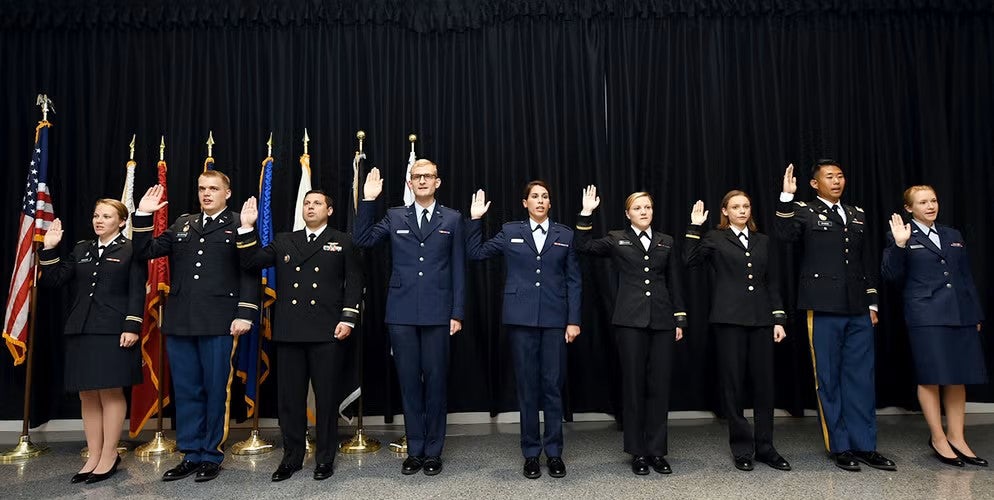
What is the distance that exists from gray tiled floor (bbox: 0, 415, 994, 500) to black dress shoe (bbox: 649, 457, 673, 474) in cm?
4

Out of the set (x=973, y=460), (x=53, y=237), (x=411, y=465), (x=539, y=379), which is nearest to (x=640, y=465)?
(x=539, y=379)

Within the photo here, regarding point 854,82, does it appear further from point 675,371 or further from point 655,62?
point 675,371

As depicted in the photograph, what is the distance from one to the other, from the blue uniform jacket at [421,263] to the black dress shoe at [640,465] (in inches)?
48.7

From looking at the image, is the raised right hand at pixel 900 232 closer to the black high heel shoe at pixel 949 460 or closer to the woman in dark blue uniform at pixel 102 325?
the black high heel shoe at pixel 949 460

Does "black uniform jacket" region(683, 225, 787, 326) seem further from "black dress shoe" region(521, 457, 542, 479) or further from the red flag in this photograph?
the red flag

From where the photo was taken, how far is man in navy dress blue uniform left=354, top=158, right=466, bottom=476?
327 centimetres

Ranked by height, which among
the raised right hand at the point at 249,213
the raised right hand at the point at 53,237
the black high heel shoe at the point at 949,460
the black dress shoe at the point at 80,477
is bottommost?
the black high heel shoe at the point at 949,460

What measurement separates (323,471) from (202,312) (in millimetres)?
1059

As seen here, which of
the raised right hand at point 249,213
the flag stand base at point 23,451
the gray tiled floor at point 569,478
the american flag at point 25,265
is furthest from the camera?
the american flag at point 25,265

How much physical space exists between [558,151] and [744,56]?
5.47 feet

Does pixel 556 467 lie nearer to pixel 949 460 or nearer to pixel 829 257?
pixel 829 257

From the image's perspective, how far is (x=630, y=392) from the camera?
328cm

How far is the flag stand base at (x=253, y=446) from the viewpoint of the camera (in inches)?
149

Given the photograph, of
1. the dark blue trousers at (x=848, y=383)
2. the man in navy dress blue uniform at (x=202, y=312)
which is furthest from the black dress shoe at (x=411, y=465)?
the dark blue trousers at (x=848, y=383)
